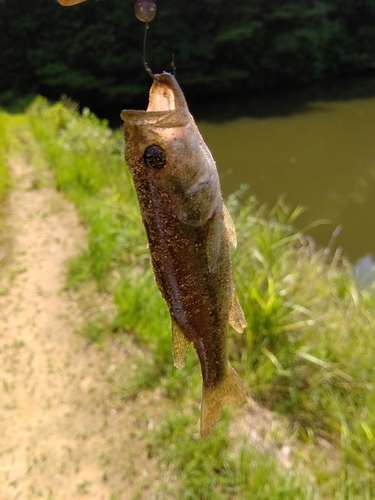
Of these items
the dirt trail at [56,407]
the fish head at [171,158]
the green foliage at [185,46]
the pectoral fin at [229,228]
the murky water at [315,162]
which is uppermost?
the green foliage at [185,46]

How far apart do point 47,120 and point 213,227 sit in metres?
11.4

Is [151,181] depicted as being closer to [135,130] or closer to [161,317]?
[135,130]

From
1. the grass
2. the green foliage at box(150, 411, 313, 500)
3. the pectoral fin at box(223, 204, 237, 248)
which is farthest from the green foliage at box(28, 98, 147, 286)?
the pectoral fin at box(223, 204, 237, 248)

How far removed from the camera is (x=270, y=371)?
3461 mm

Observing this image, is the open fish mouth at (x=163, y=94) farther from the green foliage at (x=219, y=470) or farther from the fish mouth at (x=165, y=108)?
the green foliage at (x=219, y=470)

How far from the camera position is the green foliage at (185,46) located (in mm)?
17297

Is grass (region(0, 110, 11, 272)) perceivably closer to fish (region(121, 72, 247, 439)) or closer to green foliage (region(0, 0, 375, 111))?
fish (region(121, 72, 247, 439))

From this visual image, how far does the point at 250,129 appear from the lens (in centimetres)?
1698

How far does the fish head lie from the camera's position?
113 cm

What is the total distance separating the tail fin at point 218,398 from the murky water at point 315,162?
246 inches

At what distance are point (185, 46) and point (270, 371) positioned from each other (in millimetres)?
19230

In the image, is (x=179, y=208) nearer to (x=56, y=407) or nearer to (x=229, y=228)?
(x=229, y=228)

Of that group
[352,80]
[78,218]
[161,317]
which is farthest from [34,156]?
[352,80]

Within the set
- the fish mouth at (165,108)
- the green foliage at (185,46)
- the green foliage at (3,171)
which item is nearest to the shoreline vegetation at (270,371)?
the fish mouth at (165,108)
